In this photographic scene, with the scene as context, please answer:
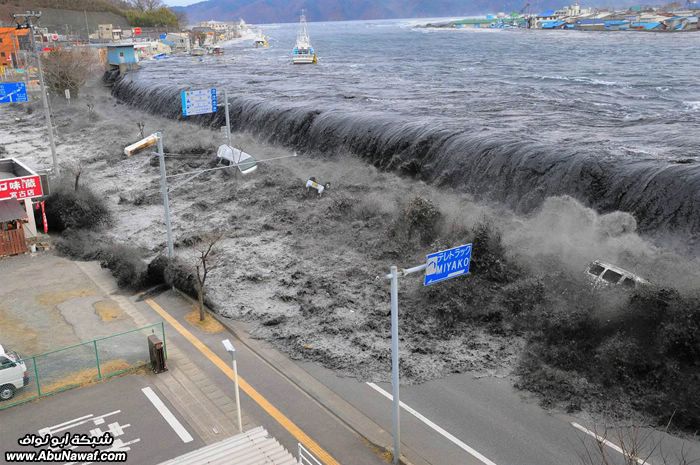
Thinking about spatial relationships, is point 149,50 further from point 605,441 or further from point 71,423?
point 605,441

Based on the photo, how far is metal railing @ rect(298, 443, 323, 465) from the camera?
14922 mm

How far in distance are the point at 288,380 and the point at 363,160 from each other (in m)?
26.7

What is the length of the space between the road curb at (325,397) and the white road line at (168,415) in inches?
151

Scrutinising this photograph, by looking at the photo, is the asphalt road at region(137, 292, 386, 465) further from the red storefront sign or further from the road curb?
the red storefront sign

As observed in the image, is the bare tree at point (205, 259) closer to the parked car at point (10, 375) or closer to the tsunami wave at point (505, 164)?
the parked car at point (10, 375)

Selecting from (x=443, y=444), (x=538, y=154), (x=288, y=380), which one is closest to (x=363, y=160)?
(x=538, y=154)

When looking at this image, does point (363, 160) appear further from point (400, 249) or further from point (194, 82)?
point (194, 82)

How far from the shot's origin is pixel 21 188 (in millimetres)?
30297

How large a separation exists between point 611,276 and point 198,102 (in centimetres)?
2716

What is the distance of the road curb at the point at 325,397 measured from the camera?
16234 millimetres

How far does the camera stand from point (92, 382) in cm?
1892

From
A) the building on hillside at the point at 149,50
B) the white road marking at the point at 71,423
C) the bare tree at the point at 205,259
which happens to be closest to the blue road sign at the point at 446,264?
the white road marking at the point at 71,423

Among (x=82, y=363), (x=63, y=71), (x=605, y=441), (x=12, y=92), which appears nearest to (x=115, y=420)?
(x=82, y=363)

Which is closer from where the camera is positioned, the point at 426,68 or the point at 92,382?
the point at 92,382
